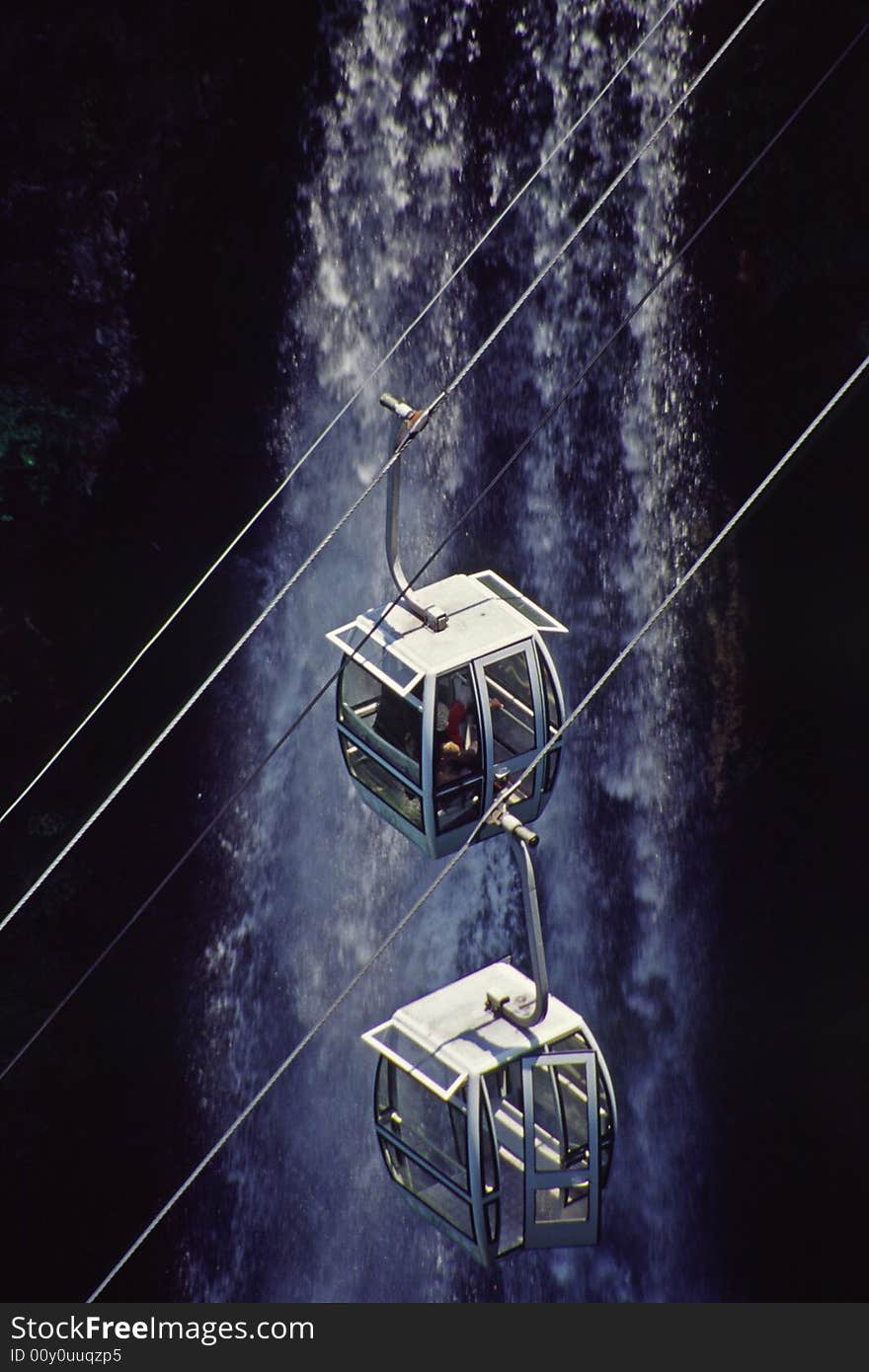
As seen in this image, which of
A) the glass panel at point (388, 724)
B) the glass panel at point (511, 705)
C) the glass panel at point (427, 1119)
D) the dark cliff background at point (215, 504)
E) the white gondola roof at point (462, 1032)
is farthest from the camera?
the dark cliff background at point (215, 504)

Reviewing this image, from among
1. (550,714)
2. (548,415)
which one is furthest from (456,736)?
(548,415)

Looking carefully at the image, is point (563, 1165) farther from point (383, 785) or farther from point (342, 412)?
point (342, 412)

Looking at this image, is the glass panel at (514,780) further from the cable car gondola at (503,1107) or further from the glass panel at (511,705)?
the cable car gondola at (503,1107)

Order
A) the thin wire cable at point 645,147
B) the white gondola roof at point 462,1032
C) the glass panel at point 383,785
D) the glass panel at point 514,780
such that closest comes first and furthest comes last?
the white gondola roof at point 462,1032 → the glass panel at point 514,780 → the glass panel at point 383,785 → the thin wire cable at point 645,147

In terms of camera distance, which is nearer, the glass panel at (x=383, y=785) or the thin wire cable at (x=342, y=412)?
the glass panel at (x=383, y=785)

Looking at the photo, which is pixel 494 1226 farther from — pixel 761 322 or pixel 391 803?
pixel 761 322

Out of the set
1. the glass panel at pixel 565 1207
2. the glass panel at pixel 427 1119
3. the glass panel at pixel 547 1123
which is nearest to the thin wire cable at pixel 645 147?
the glass panel at pixel 427 1119

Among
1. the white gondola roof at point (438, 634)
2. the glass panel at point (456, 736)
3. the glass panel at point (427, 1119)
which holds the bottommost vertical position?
the glass panel at point (427, 1119)


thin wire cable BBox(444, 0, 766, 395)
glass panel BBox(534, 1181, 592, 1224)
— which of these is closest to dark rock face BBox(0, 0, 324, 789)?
thin wire cable BBox(444, 0, 766, 395)

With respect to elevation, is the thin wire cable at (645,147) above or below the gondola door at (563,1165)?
above
